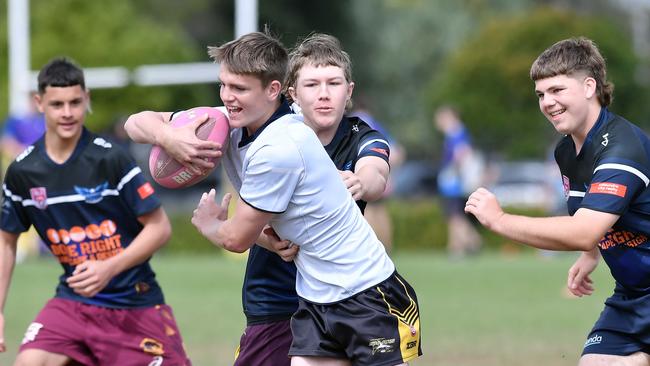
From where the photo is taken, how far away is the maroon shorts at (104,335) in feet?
19.2

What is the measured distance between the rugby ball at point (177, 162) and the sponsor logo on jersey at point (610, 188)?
1668 mm

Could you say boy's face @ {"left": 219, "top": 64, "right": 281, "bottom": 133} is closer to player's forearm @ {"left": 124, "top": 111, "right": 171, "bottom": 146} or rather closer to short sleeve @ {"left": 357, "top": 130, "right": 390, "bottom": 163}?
player's forearm @ {"left": 124, "top": 111, "right": 171, "bottom": 146}

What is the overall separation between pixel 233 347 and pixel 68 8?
26323mm

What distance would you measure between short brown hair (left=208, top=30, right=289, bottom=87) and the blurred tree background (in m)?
21.2

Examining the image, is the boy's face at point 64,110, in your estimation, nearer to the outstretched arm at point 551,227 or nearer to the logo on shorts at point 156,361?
the logo on shorts at point 156,361

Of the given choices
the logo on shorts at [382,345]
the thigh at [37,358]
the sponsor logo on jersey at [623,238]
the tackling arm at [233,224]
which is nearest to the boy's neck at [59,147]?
the thigh at [37,358]

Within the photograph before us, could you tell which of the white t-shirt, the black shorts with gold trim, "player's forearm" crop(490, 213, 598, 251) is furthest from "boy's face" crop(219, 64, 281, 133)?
"player's forearm" crop(490, 213, 598, 251)

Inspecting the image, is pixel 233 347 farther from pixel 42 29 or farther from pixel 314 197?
pixel 42 29

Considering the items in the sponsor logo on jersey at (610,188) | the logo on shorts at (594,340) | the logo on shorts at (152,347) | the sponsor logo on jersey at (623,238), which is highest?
the sponsor logo on jersey at (610,188)

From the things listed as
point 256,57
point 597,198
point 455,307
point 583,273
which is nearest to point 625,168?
point 597,198

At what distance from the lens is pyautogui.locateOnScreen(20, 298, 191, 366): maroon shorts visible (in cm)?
586

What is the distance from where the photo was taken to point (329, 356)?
4832 mm

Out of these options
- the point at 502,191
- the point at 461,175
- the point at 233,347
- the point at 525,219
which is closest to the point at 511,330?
the point at 233,347

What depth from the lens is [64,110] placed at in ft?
20.2
